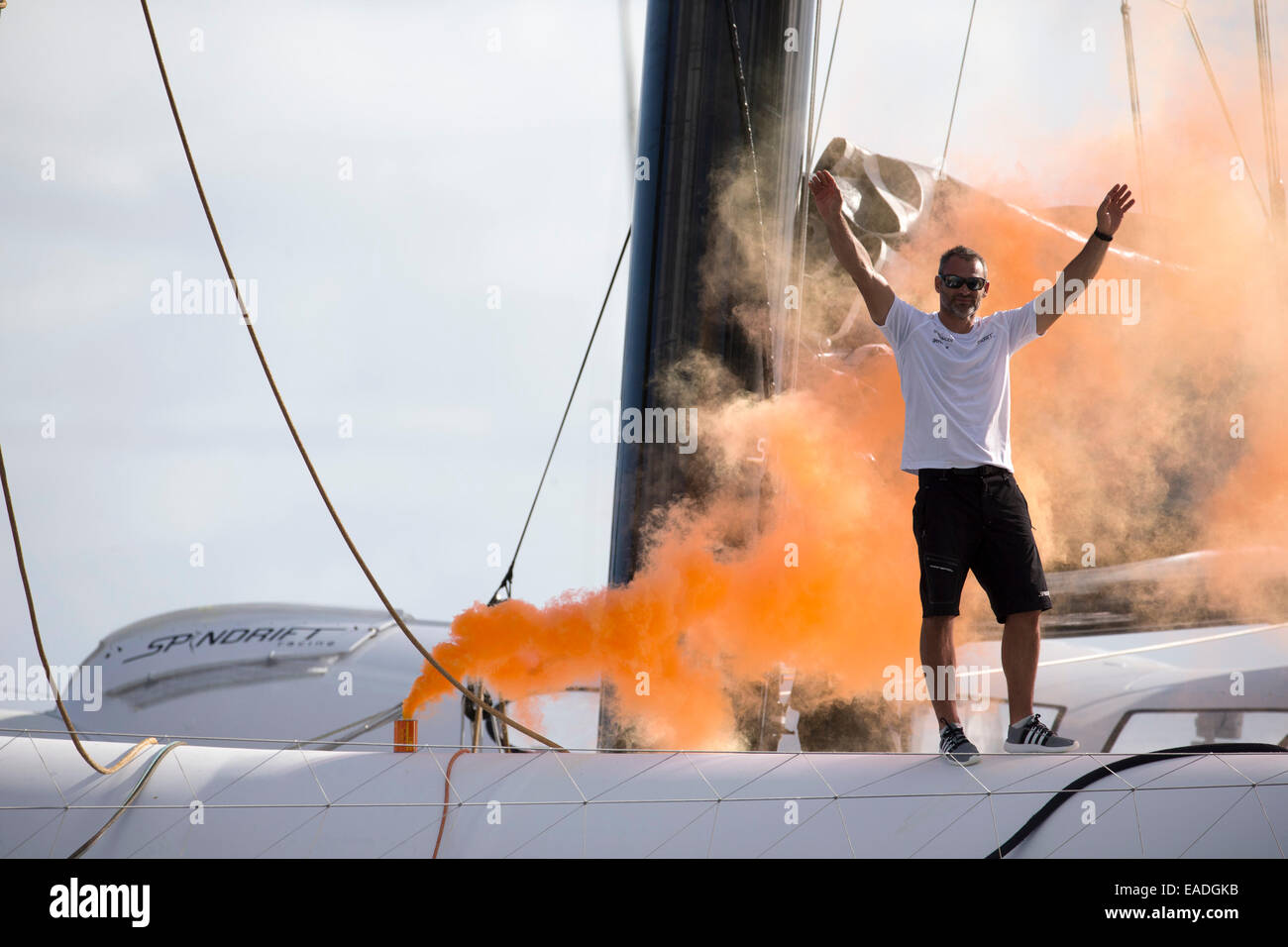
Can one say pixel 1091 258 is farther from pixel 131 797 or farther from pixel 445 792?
pixel 131 797

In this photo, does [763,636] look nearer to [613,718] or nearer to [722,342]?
[613,718]

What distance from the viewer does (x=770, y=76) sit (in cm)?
657

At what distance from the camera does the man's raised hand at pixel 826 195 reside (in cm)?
461

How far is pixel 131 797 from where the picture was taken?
5289 millimetres

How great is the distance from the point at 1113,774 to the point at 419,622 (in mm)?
10077

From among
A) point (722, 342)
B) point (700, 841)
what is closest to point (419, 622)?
point (722, 342)

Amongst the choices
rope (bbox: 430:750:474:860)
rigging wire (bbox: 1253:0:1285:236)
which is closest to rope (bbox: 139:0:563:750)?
rope (bbox: 430:750:474:860)

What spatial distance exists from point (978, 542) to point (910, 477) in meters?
2.51

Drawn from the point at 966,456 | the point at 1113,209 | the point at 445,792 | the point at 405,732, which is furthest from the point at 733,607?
the point at 1113,209

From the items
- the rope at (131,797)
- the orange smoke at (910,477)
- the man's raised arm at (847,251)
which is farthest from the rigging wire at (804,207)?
the rope at (131,797)

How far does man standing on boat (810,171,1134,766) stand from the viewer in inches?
175

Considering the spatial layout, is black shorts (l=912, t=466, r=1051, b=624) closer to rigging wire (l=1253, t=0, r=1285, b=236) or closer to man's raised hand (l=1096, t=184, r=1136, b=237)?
man's raised hand (l=1096, t=184, r=1136, b=237)

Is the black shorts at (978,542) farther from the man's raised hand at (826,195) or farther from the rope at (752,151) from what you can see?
the rope at (752,151)

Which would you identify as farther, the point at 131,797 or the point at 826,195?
the point at 131,797
